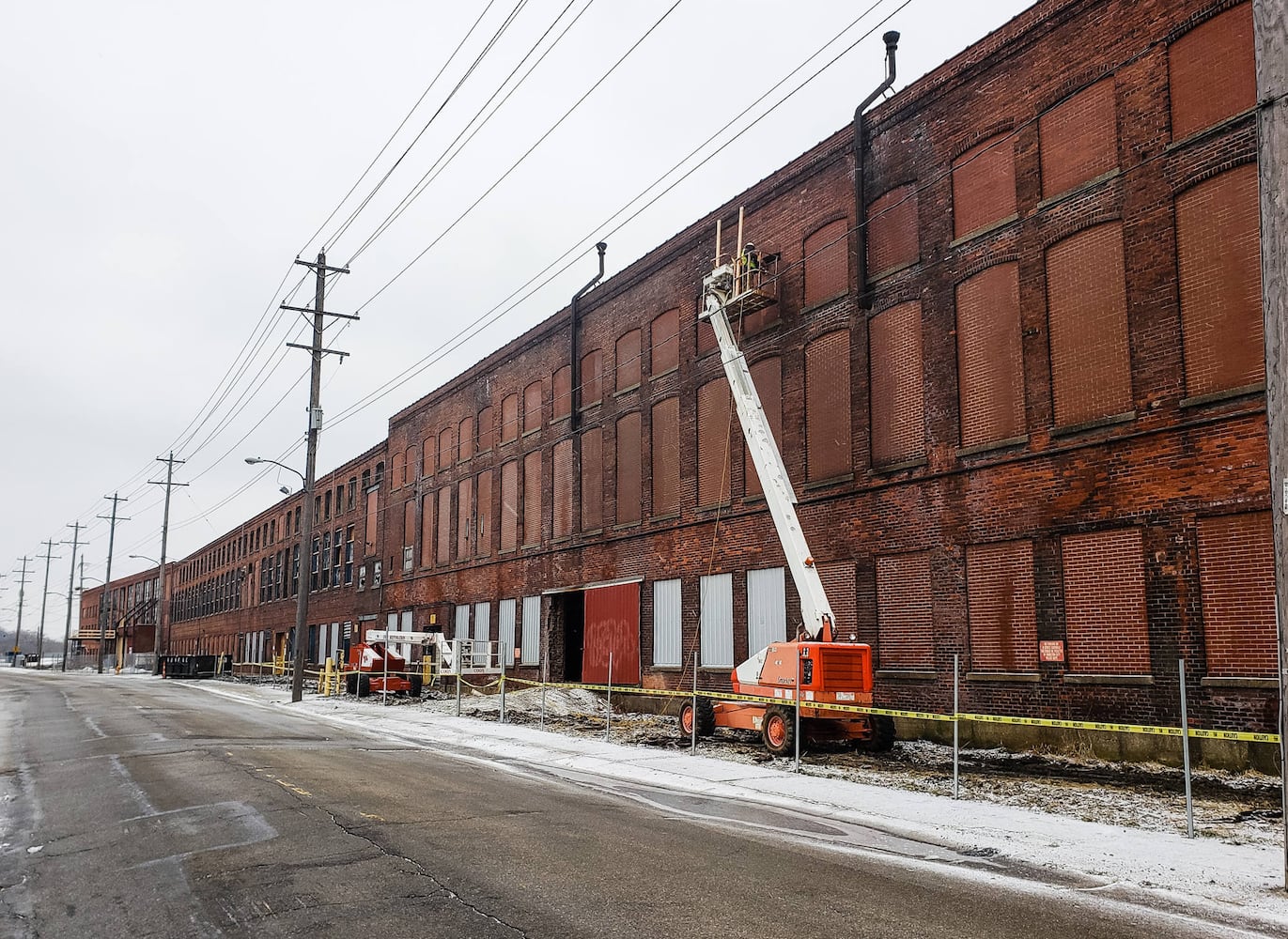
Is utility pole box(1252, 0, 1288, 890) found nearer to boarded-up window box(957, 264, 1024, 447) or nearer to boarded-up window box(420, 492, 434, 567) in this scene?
boarded-up window box(957, 264, 1024, 447)

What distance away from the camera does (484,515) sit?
3916 cm

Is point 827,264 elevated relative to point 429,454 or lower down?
elevated

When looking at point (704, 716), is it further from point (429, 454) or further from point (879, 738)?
point (429, 454)

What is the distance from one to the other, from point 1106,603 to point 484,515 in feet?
87.1

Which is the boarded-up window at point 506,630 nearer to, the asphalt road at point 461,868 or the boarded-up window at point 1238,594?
the asphalt road at point 461,868

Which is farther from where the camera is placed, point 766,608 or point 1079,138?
point 766,608

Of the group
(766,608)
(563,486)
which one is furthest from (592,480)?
(766,608)

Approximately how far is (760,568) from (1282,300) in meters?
17.1

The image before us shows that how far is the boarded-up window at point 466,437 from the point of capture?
40406mm

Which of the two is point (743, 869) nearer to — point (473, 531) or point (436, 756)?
Result: point (436, 756)

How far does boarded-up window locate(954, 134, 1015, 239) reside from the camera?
1917 cm

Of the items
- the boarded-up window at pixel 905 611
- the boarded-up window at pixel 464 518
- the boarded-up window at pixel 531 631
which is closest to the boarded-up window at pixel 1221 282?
the boarded-up window at pixel 905 611

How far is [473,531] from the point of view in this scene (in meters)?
39.9

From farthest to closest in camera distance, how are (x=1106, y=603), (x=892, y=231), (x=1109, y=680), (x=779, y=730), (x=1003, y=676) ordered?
(x=892, y=231) → (x=1003, y=676) → (x=779, y=730) → (x=1106, y=603) → (x=1109, y=680)
